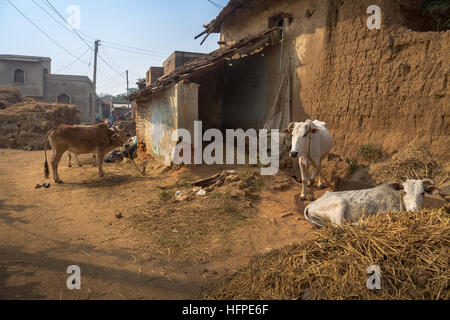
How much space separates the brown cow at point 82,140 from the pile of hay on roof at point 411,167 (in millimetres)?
7239

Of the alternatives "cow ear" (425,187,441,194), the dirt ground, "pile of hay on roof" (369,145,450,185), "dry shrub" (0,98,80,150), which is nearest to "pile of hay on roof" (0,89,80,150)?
"dry shrub" (0,98,80,150)

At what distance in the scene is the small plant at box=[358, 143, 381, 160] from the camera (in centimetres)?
627

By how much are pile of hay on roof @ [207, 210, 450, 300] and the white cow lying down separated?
1.54 feet

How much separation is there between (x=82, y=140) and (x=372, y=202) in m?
7.31

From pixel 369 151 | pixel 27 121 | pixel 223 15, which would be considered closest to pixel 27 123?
pixel 27 121

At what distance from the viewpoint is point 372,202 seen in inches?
139

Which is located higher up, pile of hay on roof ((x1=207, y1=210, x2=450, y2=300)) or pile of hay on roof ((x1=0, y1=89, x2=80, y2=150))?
pile of hay on roof ((x1=0, y1=89, x2=80, y2=150))

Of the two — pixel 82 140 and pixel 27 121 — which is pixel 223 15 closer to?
pixel 82 140

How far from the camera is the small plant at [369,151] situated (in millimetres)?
6266

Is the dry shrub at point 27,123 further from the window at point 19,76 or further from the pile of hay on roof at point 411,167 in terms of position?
the pile of hay on roof at point 411,167

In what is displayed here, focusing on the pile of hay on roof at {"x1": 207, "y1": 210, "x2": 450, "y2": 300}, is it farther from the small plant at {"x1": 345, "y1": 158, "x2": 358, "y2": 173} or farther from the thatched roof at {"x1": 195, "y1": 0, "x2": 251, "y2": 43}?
the thatched roof at {"x1": 195, "y1": 0, "x2": 251, "y2": 43}

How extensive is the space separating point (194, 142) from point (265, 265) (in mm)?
5081

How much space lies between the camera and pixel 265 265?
2.81 meters

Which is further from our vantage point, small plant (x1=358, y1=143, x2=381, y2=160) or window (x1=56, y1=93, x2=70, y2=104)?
window (x1=56, y1=93, x2=70, y2=104)
